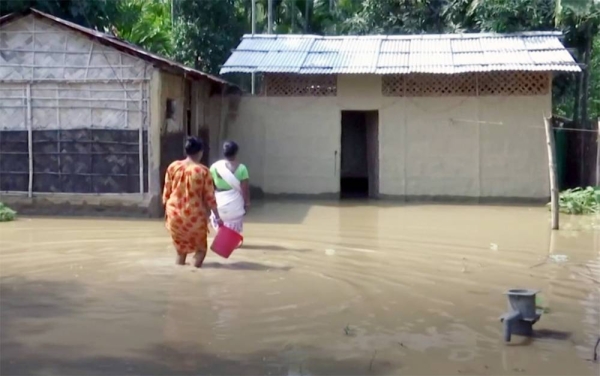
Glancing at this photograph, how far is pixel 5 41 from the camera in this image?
14430 millimetres

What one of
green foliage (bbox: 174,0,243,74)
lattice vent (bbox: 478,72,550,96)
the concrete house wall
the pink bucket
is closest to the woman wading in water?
the pink bucket

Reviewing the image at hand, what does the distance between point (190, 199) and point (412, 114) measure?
916cm

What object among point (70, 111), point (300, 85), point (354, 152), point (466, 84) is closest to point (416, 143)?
point (466, 84)

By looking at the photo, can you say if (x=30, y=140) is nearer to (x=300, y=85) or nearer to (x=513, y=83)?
(x=300, y=85)

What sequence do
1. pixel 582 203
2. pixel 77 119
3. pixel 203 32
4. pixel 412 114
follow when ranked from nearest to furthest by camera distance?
pixel 77 119
pixel 582 203
pixel 412 114
pixel 203 32

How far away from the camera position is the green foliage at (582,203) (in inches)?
598

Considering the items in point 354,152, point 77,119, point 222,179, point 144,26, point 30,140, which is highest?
point 144,26

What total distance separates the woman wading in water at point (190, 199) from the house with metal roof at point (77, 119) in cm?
497

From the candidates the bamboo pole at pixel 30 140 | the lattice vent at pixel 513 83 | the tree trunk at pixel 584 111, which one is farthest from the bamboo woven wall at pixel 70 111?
the tree trunk at pixel 584 111

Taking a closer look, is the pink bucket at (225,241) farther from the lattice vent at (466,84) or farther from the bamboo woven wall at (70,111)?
the lattice vent at (466,84)

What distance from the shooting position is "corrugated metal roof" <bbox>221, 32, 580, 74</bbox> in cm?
1681

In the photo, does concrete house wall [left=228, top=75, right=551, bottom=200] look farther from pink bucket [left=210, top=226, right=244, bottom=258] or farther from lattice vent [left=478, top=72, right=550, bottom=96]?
pink bucket [left=210, top=226, right=244, bottom=258]

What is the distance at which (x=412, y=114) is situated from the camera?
17578mm

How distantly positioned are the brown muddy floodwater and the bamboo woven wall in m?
1.47
